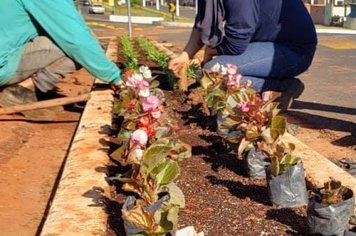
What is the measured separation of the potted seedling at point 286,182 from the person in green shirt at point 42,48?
2.08m

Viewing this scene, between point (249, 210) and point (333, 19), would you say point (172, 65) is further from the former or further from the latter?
point (333, 19)

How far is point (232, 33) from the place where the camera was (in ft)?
13.1

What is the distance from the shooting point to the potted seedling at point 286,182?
2.48 metres

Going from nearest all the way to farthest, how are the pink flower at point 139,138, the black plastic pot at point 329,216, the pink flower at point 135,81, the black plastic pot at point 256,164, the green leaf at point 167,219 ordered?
1. the green leaf at point 167,219
2. the black plastic pot at point 329,216
3. the pink flower at point 139,138
4. the black plastic pot at point 256,164
5. the pink flower at point 135,81

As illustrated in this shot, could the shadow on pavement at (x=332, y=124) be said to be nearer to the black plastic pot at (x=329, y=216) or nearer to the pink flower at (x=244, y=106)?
the pink flower at (x=244, y=106)

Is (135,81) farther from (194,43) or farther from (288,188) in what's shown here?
(288,188)

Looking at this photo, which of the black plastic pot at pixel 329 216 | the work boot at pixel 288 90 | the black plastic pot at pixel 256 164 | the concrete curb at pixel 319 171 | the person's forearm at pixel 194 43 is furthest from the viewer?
the work boot at pixel 288 90

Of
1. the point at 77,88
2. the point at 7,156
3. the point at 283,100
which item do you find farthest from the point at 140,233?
the point at 77,88

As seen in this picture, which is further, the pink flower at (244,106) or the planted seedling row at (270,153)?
the pink flower at (244,106)

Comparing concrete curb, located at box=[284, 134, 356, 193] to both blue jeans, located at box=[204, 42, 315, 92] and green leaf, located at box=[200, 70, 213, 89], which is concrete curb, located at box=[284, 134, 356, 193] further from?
blue jeans, located at box=[204, 42, 315, 92]

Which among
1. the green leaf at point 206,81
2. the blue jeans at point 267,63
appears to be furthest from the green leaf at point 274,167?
the blue jeans at point 267,63

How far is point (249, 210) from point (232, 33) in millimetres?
1793

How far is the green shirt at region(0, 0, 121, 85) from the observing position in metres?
3.99

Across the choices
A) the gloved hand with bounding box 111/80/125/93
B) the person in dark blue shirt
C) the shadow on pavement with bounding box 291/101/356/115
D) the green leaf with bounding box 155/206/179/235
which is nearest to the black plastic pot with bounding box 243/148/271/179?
the green leaf with bounding box 155/206/179/235
